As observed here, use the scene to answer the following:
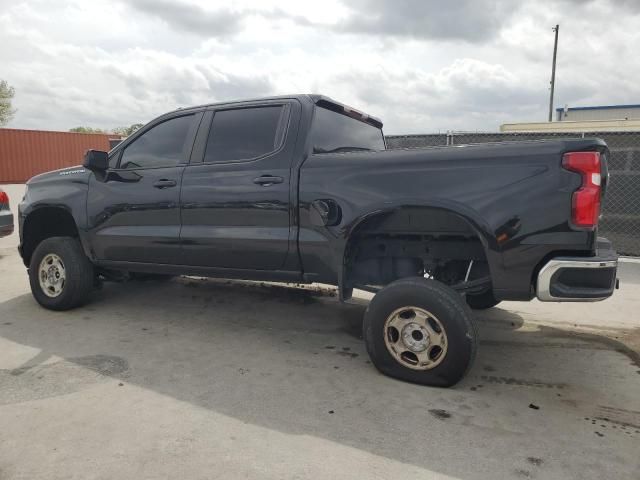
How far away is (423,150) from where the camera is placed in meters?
3.06

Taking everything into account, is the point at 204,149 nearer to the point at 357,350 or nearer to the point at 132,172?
the point at 132,172

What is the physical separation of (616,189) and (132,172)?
6.43 metres

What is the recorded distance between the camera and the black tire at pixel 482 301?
4539 mm

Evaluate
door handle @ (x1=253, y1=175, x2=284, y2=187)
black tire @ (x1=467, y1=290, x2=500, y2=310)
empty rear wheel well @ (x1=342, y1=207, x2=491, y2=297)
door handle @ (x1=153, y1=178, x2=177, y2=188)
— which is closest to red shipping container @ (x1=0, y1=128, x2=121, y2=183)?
door handle @ (x1=153, y1=178, x2=177, y2=188)

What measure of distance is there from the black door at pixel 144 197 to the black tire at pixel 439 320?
188 cm

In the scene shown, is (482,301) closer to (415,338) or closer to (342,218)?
(415,338)

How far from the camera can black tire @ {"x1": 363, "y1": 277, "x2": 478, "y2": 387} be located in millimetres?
2885

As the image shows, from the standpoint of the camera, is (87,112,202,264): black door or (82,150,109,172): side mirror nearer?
(87,112,202,264): black door

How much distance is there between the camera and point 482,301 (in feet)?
15.1

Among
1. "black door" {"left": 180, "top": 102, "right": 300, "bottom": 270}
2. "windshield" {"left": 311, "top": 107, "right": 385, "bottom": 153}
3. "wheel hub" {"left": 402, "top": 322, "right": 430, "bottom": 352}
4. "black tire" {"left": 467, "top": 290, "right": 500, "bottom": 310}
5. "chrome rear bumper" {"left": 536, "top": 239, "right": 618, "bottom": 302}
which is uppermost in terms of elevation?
"windshield" {"left": 311, "top": 107, "right": 385, "bottom": 153}

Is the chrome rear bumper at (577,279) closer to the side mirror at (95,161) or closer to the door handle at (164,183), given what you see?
the door handle at (164,183)

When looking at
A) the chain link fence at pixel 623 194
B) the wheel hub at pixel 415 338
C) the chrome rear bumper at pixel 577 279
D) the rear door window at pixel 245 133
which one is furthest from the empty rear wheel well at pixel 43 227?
the chain link fence at pixel 623 194

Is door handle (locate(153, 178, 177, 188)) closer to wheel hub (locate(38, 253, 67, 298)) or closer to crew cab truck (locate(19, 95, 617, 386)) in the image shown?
crew cab truck (locate(19, 95, 617, 386))

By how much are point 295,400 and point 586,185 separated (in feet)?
6.77
